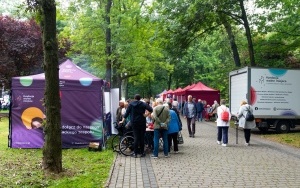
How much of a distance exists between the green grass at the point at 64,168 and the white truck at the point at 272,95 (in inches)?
332

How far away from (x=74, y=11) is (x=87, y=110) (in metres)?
11.9

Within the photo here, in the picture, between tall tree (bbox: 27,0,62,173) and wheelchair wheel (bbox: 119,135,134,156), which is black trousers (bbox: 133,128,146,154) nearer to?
wheelchair wheel (bbox: 119,135,134,156)

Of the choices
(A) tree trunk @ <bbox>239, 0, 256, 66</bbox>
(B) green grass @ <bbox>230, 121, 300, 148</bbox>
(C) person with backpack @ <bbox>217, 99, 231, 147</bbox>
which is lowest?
(B) green grass @ <bbox>230, 121, 300, 148</bbox>

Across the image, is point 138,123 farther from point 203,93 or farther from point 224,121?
point 203,93

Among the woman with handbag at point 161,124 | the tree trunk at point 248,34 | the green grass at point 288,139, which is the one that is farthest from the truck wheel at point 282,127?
the woman with handbag at point 161,124

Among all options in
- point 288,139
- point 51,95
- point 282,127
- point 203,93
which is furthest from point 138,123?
point 203,93

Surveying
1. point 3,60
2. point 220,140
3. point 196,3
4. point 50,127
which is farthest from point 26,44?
point 50,127

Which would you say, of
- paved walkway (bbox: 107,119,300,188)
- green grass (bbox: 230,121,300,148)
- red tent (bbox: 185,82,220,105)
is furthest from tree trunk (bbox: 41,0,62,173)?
red tent (bbox: 185,82,220,105)

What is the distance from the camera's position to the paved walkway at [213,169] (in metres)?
7.73

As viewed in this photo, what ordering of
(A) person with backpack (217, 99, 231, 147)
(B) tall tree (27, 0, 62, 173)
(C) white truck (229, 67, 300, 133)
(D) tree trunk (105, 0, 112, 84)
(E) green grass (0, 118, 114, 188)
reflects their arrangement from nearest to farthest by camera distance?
(E) green grass (0, 118, 114, 188)
(B) tall tree (27, 0, 62, 173)
(A) person with backpack (217, 99, 231, 147)
(C) white truck (229, 67, 300, 133)
(D) tree trunk (105, 0, 112, 84)

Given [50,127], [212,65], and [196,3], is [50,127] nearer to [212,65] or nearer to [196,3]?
[196,3]

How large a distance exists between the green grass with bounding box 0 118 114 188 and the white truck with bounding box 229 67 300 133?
27.7 ft

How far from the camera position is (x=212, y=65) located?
46.8 metres

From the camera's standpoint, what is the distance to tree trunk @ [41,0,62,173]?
8.45 meters
